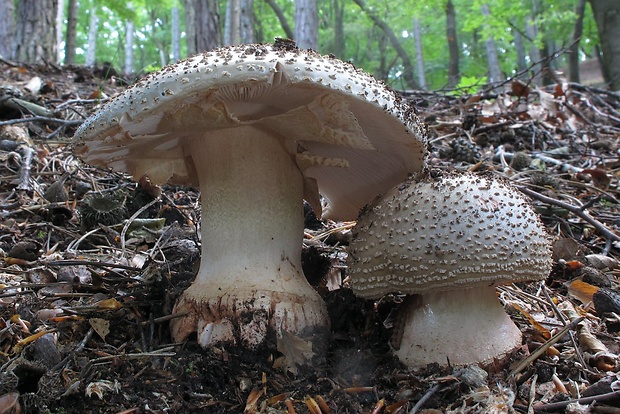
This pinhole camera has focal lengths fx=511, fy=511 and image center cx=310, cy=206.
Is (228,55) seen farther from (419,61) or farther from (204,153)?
(419,61)

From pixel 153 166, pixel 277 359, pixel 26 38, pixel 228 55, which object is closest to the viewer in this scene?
pixel 228 55

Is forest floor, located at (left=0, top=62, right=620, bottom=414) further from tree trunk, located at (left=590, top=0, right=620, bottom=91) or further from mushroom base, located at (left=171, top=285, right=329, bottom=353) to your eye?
tree trunk, located at (left=590, top=0, right=620, bottom=91)

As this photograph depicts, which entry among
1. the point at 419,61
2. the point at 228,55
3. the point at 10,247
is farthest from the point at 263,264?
the point at 419,61

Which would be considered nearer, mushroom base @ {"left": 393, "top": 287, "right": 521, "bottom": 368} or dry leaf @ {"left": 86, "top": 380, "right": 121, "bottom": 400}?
dry leaf @ {"left": 86, "top": 380, "right": 121, "bottom": 400}

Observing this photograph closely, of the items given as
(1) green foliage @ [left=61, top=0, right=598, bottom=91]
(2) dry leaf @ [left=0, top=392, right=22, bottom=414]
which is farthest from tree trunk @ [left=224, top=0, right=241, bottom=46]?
(2) dry leaf @ [left=0, top=392, right=22, bottom=414]

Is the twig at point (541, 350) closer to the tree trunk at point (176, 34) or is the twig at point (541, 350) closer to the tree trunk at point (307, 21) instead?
the tree trunk at point (307, 21)

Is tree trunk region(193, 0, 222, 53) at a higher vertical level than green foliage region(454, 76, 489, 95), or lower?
higher
